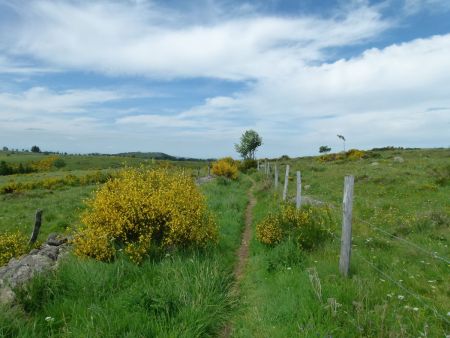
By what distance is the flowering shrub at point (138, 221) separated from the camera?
325 inches

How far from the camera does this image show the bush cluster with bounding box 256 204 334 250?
31.6 ft

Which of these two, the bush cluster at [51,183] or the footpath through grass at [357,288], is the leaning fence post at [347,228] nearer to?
the footpath through grass at [357,288]

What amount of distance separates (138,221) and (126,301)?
2.85 meters

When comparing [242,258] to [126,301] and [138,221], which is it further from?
[126,301]

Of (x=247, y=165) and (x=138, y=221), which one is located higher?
(x=247, y=165)

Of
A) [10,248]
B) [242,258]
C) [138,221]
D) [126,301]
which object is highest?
[138,221]

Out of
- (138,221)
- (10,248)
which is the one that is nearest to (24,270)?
(138,221)

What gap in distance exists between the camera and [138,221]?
8.88 metres

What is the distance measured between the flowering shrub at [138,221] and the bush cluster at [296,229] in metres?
1.82

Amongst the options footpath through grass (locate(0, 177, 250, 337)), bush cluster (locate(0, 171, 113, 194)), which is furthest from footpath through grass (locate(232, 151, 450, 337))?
bush cluster (locate(0, 171, 113, 194))

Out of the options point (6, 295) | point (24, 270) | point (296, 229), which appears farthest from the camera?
point (296, 229)

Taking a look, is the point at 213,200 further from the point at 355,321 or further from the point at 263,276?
the point at 355,321

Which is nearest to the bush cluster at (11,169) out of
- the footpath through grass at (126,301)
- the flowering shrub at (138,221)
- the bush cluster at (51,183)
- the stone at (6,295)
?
the bush cluster at (51,183)

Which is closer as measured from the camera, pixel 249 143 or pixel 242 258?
pixel 242 258
